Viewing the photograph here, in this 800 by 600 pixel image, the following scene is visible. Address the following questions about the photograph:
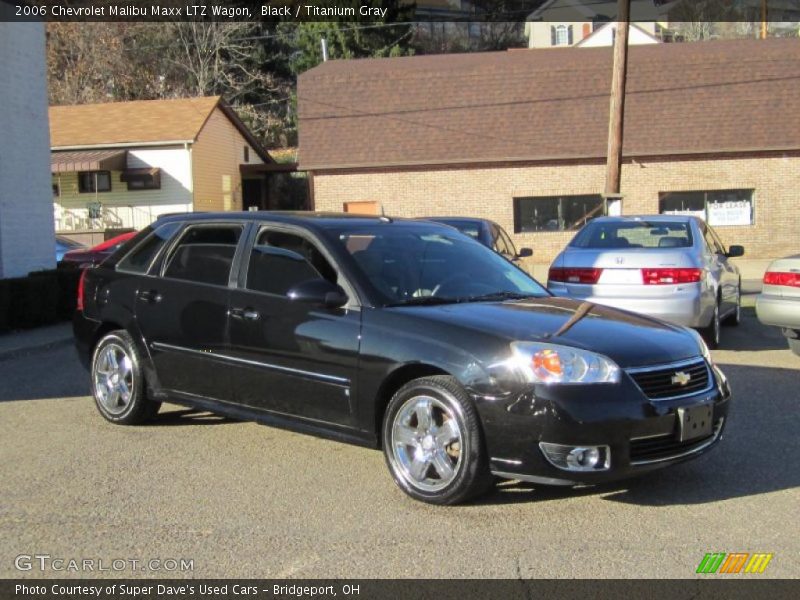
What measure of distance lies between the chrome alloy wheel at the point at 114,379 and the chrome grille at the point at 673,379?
3.88m

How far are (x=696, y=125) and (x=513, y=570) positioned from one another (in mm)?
25923

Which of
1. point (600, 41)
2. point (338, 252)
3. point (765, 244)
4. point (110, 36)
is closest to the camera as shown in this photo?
point (338, 252)

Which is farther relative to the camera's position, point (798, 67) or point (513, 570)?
point (798, 67)

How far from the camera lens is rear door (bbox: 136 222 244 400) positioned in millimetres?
6301

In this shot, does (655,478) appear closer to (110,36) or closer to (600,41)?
(110,36)

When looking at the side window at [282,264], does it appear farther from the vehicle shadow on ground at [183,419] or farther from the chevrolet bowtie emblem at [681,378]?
the chevrolet bowtie emblem at [681,378]

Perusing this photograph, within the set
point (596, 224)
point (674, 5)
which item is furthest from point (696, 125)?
point (674, 5)

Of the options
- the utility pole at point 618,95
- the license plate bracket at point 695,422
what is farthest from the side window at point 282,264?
the utility pole at point 618,95

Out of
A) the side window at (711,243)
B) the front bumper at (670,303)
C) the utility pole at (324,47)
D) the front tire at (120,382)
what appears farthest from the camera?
the utility pole at (324,47)

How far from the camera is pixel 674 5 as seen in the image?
66375 millimetres

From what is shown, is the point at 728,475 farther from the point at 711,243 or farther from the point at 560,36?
the point at 560,36

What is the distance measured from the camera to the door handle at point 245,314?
6.02 meters

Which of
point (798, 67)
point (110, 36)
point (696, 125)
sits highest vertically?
point (110, 36)

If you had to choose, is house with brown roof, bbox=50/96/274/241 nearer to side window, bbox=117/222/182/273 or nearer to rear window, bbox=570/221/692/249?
rear window, bbox=570/221/692/249
